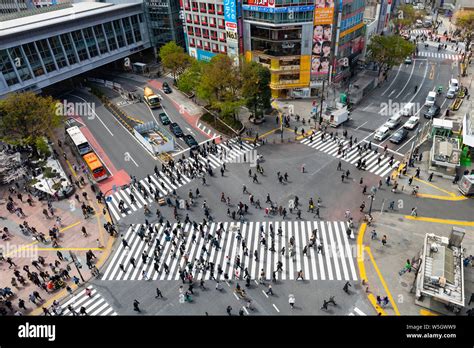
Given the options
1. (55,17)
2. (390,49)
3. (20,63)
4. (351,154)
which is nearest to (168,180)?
(351,154)

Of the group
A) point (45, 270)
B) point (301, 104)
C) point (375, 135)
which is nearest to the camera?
point (45, 270)

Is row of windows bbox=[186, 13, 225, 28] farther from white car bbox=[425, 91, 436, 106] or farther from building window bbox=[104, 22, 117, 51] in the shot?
white car bbox=[425, 91, 436, 106]

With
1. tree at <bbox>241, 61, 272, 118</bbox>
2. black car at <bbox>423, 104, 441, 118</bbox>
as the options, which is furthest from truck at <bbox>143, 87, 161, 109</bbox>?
black car at <bbox>423, 104, 441, 118</bbox>

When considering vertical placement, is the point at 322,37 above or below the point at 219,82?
above

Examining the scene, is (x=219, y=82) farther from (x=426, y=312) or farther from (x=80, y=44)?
(x=426, y=312)

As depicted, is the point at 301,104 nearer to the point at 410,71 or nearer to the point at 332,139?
the point at 332,139

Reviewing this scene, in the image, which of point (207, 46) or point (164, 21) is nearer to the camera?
point (207, 46)
